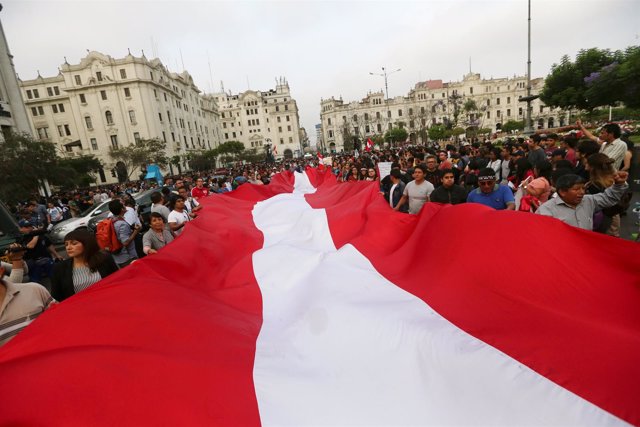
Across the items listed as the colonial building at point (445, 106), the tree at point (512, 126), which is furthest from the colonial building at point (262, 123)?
the tree at point (512, 126)

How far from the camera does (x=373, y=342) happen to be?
98.5 inches

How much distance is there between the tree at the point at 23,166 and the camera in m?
17.5

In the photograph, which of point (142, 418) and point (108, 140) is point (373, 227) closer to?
point (142, 418)

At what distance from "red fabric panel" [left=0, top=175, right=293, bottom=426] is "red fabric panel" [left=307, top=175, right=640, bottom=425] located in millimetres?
1704

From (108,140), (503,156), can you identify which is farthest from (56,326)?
(108,140)

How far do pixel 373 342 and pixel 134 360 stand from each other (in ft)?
5.18

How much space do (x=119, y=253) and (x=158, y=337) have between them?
3.85 metres

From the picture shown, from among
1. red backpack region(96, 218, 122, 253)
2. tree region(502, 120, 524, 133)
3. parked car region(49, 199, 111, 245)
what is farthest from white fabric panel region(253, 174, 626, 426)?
tree region(502, 120, 524, 133)

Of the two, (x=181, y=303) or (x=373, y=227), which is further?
(x=373, y=227)

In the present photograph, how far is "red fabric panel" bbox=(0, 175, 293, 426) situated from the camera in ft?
5.43

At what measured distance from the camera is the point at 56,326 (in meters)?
2.12

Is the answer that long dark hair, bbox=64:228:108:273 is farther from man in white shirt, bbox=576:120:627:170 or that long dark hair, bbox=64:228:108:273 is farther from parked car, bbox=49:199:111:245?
parked car, bbox=49:199:111:245

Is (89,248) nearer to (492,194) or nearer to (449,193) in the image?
(449,193)

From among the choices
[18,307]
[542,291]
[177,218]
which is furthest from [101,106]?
[542,291]
